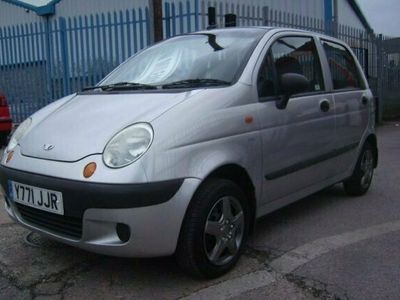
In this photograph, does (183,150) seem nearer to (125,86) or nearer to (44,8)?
(125,86)

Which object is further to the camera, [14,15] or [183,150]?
[14,15]

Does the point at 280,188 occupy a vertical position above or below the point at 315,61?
below

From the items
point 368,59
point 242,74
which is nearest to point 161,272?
point 242,74

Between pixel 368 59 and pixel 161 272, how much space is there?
10.9m

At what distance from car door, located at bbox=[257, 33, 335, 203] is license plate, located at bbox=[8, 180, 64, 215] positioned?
1418 millimetres

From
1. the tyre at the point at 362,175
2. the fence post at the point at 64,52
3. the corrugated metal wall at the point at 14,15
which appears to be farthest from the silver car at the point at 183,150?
the corrugated metal wall at the point at 14,15

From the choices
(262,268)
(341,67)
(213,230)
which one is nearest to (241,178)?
(213,230)

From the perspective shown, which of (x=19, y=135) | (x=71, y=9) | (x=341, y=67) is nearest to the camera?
(x=19, y=135)

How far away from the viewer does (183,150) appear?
10.1ft

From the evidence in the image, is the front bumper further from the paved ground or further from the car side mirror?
the car side mirror

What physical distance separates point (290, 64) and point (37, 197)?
7.23ft

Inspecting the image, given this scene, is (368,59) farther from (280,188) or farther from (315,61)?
(280,188)

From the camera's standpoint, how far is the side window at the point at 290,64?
3.88 m

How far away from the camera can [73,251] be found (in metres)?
3.87
